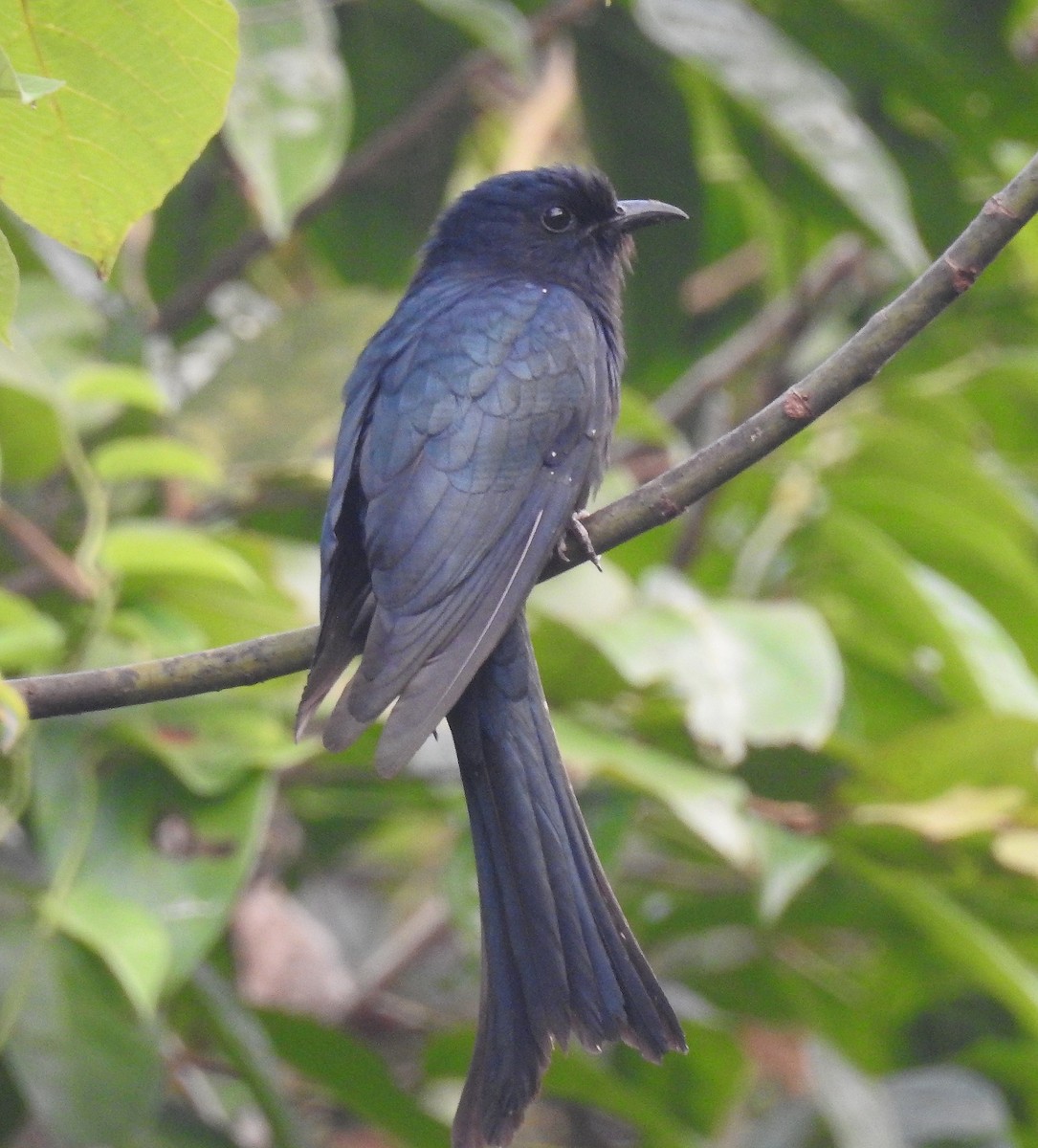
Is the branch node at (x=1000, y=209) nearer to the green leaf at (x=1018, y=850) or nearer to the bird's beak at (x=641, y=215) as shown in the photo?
the bird's beak at (x=641, y=215)

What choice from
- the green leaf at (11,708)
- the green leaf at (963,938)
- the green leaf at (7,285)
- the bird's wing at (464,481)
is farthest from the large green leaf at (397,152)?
the green leaf at (7,285)

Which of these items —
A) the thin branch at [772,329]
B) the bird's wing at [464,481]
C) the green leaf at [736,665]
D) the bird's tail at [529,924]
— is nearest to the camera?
the bird's tail at [529,924]

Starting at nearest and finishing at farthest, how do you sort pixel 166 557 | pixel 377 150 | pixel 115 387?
pixel 166 557
pixel 115 387
pixel 377 150

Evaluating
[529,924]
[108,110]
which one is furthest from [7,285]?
[529,924]

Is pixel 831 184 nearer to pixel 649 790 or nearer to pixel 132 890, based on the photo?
pixel 649 790

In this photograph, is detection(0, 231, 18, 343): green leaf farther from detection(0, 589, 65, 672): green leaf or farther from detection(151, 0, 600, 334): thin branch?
detection(151, 0, 600, 334): thin branch

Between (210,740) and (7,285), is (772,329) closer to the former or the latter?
(210,740)
